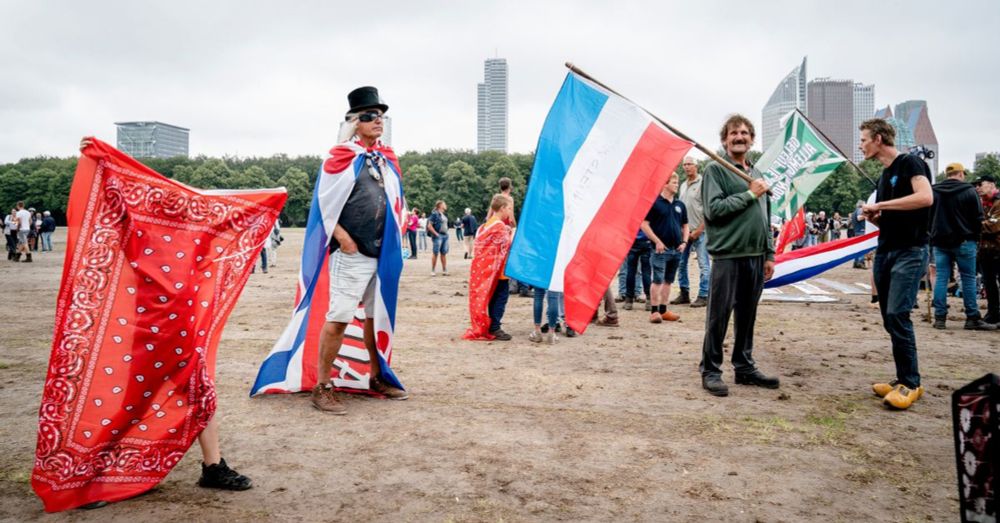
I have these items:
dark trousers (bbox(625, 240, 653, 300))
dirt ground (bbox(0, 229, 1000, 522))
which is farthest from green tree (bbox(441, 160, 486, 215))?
dirt ground (bbox(0, 229, 1000, 522))

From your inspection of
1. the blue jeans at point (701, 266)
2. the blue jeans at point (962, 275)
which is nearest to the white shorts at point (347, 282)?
the blue jeans at point (701, 266)

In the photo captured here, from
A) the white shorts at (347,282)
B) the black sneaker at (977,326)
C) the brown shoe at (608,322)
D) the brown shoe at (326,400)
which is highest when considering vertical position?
the white shorts at (347,282)

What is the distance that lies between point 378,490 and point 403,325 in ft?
19.3

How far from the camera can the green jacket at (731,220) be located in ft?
17.7

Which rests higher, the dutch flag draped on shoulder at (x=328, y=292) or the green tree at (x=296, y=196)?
the green tree at (x=296, y=196)

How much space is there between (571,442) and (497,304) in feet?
13.4

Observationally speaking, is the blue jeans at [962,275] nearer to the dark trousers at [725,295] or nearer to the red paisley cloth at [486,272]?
the dark trousers at [725,295]

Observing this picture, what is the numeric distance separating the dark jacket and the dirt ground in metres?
1.72

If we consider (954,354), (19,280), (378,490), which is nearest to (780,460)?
(378,490)

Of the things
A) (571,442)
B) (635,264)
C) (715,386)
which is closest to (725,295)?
(715,386)

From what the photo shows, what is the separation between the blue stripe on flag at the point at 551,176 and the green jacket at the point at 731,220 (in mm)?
1250

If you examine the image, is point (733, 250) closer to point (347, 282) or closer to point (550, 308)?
point (550, 308)

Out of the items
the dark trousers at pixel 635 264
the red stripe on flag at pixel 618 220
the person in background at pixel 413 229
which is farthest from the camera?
the person in background at pixel 413 229

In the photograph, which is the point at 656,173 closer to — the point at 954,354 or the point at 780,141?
the point at 954,354
